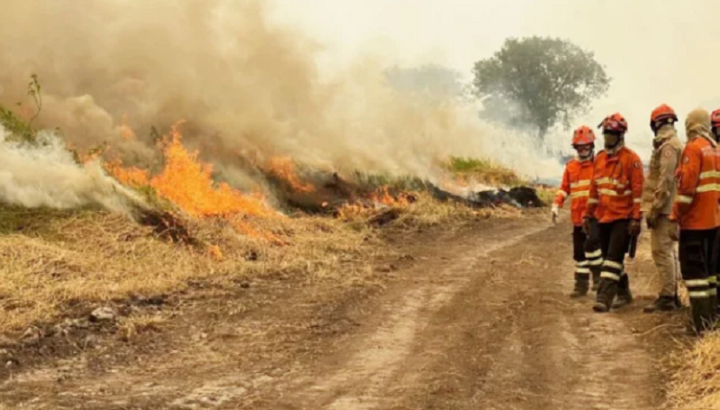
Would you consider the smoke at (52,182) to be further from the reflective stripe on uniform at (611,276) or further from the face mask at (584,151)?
the reflective stripe on uniform at (611,276)

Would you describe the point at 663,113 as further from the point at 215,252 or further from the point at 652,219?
A: the point at 215,252

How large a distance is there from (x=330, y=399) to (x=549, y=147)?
46.4 meters

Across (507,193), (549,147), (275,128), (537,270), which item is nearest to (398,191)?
(275,128)

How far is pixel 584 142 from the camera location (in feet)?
30.5

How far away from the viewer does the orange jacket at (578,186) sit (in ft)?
30.4

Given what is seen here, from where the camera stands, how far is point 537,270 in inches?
451

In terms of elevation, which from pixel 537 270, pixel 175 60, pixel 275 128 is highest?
pixel 175 60

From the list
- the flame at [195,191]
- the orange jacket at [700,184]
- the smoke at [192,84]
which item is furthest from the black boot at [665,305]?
the smoke at [192,84]

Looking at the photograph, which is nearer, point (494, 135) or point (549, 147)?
point (494, 135)

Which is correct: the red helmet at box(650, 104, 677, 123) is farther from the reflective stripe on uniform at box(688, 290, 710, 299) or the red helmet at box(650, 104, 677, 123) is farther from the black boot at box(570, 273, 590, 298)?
the black boot at box(570, 273, 590, 298)

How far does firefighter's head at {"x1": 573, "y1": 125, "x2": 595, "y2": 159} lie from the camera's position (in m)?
9.29

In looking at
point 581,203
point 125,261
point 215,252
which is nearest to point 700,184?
point 581,203

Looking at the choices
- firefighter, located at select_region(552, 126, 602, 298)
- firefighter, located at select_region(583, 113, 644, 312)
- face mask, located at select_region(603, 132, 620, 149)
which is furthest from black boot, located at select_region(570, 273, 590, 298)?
face mask, located at select_region(603, 132, 620, 149)

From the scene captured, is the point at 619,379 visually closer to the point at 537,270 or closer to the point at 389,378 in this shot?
the point at 389,378
